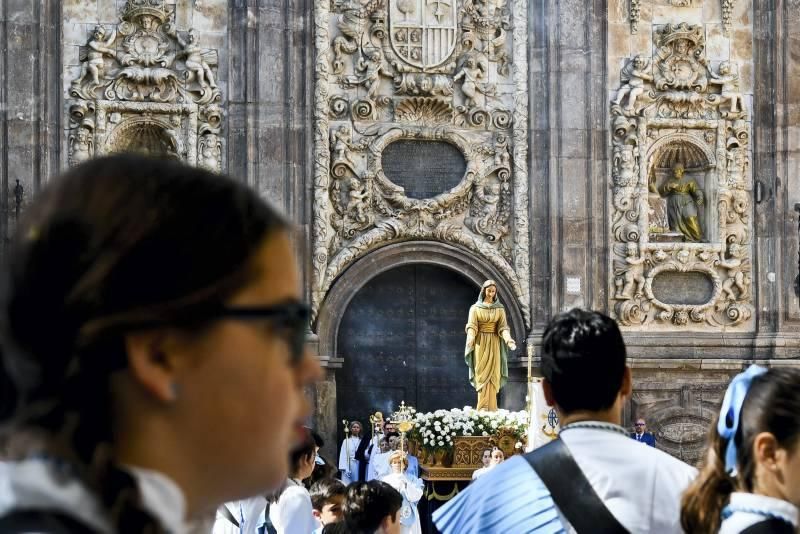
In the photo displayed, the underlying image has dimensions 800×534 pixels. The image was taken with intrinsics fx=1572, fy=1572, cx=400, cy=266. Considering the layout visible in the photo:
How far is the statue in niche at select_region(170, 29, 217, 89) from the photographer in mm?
22000

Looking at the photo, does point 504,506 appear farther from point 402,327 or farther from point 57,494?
point 402,327

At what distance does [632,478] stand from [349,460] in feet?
57.5

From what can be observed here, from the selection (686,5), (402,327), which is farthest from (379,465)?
(686,5)

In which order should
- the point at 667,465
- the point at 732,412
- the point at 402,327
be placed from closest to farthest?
the point at 732,412, the point at 667,465, the point at 402,327

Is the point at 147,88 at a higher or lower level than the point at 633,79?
lower

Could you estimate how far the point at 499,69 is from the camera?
23078 mm

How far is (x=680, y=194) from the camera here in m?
23.3

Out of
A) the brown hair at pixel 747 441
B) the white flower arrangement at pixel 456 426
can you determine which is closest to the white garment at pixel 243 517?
the brown hair at pixel 747 441

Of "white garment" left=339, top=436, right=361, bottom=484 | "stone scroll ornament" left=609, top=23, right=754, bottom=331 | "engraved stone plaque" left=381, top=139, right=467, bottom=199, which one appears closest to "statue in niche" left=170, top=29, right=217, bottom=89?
"engraved stone plaque" left=381, top=139, right=467, bottom=199

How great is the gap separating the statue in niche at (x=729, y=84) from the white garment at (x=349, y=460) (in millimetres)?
7533

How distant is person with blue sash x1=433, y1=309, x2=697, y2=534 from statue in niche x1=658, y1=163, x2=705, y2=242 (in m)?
19.7

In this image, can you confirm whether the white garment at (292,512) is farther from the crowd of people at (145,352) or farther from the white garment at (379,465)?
the white garment at (379,465)

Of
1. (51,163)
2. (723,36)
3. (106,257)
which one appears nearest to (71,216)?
(106,257)

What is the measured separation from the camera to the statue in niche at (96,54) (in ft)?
71.5
